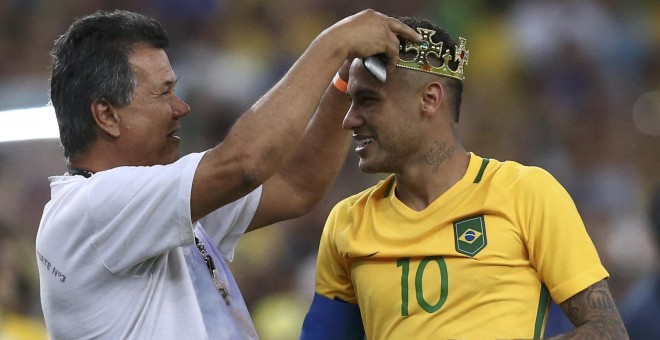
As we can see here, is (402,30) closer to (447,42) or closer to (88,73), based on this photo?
(447,42)

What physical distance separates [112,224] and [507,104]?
Result: 9.34ft

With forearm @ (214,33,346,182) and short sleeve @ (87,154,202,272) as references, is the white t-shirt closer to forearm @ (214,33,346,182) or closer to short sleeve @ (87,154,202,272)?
short sleeve @ (87,154,202,272)

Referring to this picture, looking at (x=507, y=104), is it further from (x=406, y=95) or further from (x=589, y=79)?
(x=406, y=95)

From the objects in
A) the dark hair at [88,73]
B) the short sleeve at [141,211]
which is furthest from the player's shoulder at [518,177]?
the dark hair at [88,73]

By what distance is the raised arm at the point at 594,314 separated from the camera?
7.55 feet

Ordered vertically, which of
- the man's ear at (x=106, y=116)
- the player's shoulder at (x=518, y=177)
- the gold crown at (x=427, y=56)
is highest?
the gold crown at (x=427, y=56)

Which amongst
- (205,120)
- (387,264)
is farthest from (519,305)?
(205,120)

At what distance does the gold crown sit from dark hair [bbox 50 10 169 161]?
2.38ft

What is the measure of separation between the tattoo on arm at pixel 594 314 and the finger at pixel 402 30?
0.75 m

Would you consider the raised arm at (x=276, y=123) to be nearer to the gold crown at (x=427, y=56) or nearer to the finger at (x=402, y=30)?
the finger at (x=402, y=30)

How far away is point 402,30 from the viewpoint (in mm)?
2504

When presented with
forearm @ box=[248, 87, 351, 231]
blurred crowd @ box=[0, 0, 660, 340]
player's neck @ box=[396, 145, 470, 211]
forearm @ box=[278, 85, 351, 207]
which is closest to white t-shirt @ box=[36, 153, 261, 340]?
forearm @ box=[248, 87, 351, 231]

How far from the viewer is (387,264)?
2.58m

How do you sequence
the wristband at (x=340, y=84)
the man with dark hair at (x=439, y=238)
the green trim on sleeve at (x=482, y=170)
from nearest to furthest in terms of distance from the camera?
the man with dark hair at (x=439, y=238)
the green trim on sleeve at (x=482, y=170)
the wristband at (x=340, y=84)
